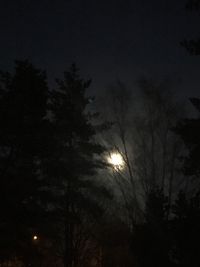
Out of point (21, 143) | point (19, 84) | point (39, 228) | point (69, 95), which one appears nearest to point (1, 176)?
point (21, 143)

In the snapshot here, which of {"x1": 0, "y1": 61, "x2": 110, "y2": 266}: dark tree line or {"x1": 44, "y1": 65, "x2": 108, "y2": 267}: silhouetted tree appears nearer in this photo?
{"x1": 0, "y1": 61, "x2": 110, "y2": 266}: dark tree line

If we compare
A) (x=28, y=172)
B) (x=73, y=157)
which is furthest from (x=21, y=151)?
(x=73, y=157)

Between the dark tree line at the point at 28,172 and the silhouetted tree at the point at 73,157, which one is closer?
the dark tree line at the point at 28,172

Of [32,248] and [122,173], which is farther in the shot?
[122,173]

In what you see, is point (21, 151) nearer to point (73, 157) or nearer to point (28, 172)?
point (28, 172)

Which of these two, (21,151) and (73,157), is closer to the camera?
(21,151)

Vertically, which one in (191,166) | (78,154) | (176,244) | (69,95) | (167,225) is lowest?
(176,244)

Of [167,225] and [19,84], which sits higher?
[19,84]

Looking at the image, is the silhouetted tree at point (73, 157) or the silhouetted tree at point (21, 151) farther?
the silhouetted tree at point (73, 157)

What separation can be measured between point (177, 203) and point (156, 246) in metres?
Answer: 1.96

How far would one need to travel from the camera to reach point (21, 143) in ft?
43.5

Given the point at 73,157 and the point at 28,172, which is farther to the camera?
the point at 73,157

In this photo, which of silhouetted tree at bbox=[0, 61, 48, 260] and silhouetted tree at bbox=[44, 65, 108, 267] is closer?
silhouetted tree at bbox=[0, 61, 48, 260]

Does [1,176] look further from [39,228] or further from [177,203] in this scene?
[177,203]
